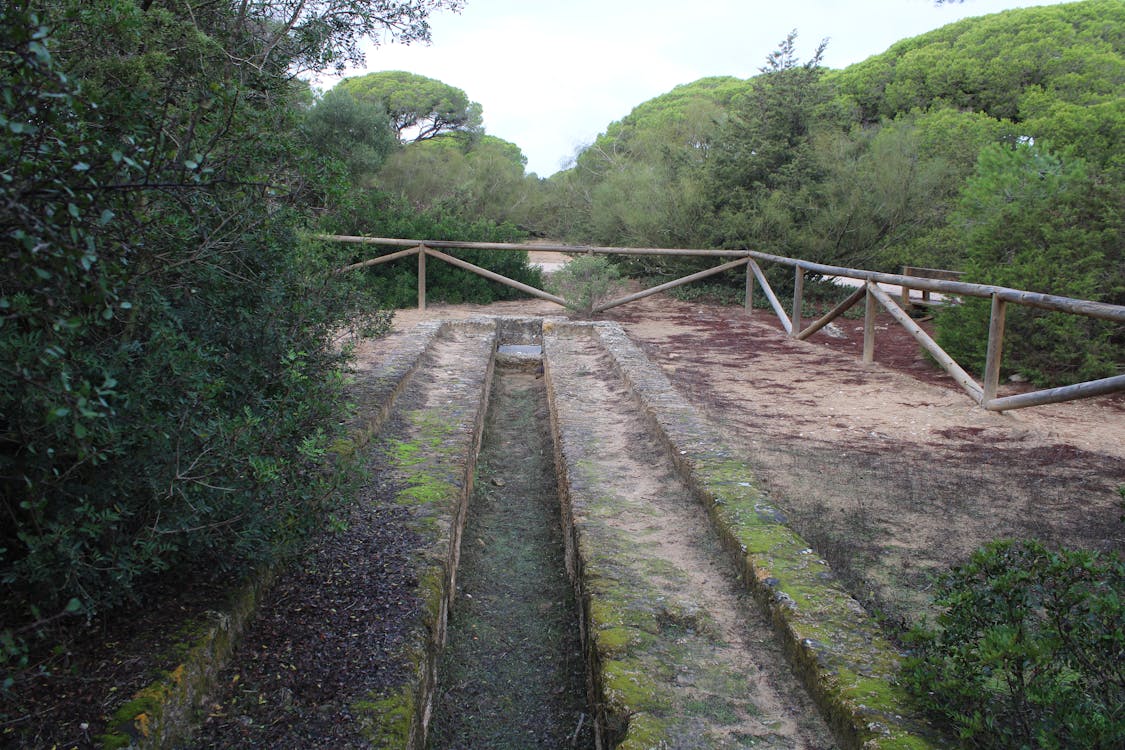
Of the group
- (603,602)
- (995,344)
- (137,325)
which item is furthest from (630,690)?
(995,344)

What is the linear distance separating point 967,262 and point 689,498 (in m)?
5.17

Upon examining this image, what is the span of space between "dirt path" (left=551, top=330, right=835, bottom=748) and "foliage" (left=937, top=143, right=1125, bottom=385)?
367 centimetres

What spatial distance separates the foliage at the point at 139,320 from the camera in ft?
4.70

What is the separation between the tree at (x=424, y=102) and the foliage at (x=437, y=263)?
24.2 m

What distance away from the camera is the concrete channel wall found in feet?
7.45

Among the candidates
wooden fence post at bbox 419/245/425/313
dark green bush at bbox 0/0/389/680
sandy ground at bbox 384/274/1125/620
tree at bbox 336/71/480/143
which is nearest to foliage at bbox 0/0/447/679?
dark green bush at bbox 0/0/389/680

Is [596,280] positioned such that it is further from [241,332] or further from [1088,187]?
[241,332]

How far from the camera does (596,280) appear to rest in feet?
38.1

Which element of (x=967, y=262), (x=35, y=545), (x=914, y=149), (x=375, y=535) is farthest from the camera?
(x=914, y=149)

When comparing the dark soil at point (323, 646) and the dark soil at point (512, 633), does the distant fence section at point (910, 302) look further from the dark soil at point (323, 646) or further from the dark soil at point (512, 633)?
the dark soil at point (512, 633)

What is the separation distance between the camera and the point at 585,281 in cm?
1167

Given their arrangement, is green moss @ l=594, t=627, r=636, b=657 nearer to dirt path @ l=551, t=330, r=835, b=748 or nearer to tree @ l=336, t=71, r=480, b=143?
dirt path @ l=551, t=330, r=835, b=748

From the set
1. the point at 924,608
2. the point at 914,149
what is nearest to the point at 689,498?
the point at 924,608

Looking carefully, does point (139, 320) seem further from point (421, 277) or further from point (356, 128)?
point (356, 128)
